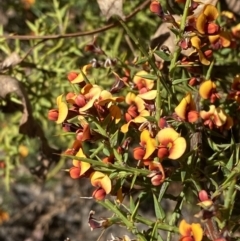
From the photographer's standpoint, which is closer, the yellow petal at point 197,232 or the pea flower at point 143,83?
the yellow petal at point 197,232

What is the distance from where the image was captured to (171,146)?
98 centimetres

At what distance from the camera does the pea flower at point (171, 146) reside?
98cm

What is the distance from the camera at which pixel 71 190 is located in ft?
10.1

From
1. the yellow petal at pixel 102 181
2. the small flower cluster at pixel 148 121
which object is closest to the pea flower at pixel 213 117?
the small flower cluster at pixel 148 121

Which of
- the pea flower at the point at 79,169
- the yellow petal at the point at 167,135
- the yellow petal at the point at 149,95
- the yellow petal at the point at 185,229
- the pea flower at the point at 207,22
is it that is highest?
the pea flower at the point at 207,22

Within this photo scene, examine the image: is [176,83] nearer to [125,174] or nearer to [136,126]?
[136,126]

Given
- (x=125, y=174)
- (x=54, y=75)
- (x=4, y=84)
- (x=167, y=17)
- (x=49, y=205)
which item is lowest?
(x=49, y=205)

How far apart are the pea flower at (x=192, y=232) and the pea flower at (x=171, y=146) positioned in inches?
4.4

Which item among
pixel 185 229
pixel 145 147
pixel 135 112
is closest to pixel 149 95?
pixel 135 112

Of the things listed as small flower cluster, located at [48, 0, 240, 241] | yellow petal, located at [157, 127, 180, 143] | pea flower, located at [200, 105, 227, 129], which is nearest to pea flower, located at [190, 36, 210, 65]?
small flower cluster, located at [48, 0, 240, 241]

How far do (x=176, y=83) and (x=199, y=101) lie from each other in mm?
95

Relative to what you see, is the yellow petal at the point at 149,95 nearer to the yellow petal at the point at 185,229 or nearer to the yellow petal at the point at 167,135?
the yellow petal at the point at 167,135

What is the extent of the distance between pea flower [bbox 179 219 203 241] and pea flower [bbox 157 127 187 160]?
0.11m

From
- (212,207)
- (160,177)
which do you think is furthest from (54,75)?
(212,207)
